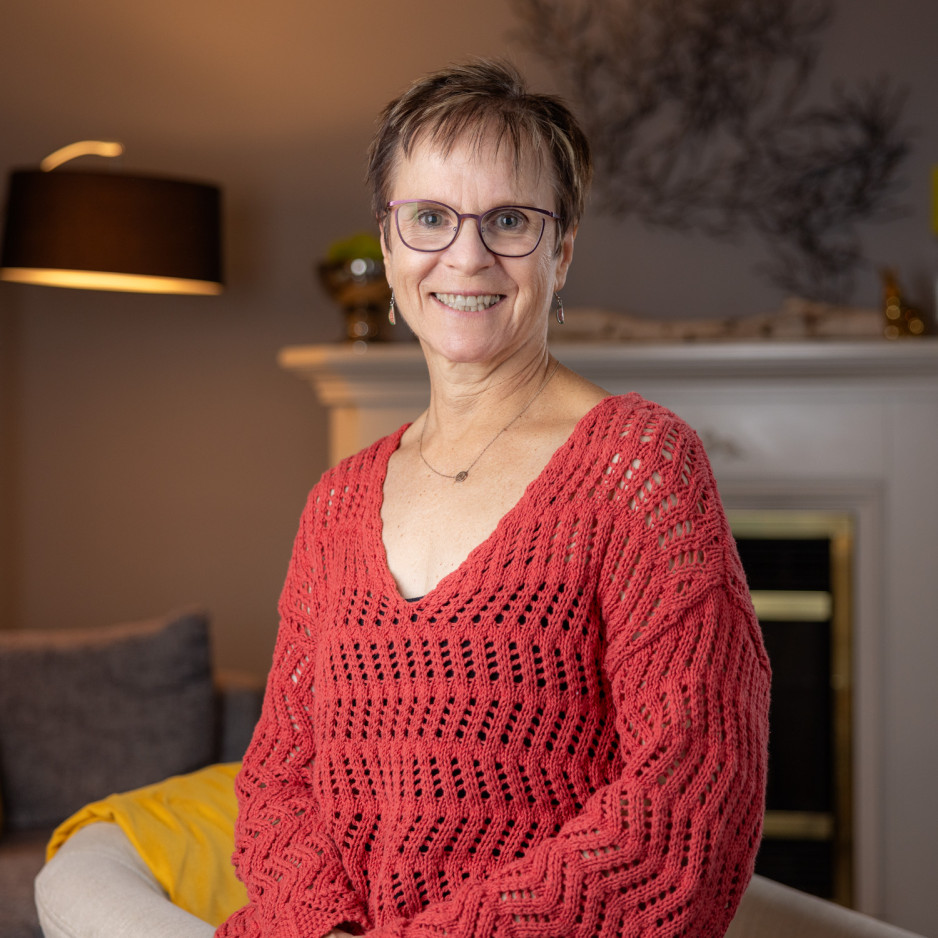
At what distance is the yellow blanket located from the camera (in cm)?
163

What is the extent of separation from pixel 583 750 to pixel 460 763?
0.12 m

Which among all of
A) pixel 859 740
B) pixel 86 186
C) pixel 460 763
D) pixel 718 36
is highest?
pixel 718 36

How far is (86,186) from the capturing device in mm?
2566

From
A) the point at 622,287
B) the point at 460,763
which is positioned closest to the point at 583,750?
the point at 460,763

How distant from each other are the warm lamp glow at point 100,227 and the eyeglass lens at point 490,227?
64.3 inches

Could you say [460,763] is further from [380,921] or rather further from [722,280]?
[722,280]

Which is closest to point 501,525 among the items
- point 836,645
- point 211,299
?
point 836,645

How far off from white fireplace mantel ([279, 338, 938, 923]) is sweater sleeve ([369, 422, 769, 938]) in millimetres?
1619

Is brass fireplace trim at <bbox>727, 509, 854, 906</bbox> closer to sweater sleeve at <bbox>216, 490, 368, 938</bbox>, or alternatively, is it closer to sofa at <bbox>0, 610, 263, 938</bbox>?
sofa at <bbox>0, 610, 263, 938</bbox>

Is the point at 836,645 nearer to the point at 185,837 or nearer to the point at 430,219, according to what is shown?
the point at 185,837

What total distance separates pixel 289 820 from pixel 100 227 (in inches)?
71.0

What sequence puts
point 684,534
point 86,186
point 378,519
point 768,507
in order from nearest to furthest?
1. point 684,534
2. point 378,519
3. point 86,186
4. point 768,507

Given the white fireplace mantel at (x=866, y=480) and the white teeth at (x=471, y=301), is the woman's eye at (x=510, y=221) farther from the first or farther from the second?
the white fireplace mantel at (x=866, y=480)

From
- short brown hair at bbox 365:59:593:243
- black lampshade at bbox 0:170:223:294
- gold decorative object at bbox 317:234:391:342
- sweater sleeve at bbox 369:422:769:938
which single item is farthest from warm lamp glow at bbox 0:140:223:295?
sweater sleeve at bbox 369:422:769:938
